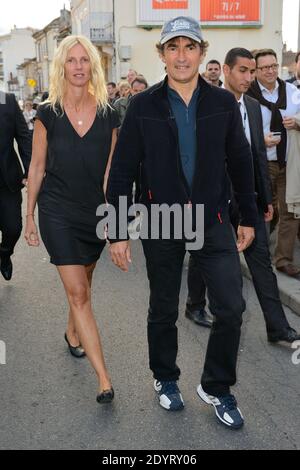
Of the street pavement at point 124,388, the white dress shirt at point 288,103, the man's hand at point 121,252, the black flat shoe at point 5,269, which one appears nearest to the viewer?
the street pavement at point 124,388

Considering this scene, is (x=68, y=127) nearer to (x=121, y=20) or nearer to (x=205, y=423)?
(x=205, y=423)

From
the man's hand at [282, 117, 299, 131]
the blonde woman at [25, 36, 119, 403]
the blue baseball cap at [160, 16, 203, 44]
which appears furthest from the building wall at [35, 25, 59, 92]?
the blue baseball cap at [160, 16, 203, 44]

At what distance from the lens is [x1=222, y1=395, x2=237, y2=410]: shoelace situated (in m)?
3.11

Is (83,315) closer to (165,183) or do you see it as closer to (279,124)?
(165,183)

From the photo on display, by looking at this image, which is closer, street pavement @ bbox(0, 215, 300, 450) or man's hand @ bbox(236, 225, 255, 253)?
street pavement @ bbox(0, 215, 300, 450)

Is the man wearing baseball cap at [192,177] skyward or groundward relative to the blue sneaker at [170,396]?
skyward

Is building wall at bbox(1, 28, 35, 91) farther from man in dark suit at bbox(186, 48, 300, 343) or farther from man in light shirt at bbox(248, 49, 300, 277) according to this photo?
man in dark suit at bbox(186, 48, 300, 343)

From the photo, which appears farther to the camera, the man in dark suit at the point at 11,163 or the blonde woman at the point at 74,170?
the man in dark suit at the point at 11,163

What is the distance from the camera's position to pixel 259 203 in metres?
4.04

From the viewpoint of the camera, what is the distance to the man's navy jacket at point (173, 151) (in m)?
2.88

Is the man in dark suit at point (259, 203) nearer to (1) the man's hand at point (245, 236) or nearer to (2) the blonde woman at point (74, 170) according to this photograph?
(1) the man's hand at point (245, 236)

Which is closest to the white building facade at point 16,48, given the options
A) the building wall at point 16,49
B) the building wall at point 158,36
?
the building wall at point 16,49

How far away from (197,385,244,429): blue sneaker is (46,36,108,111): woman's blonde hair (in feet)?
6.06

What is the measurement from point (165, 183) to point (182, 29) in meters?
0.76
